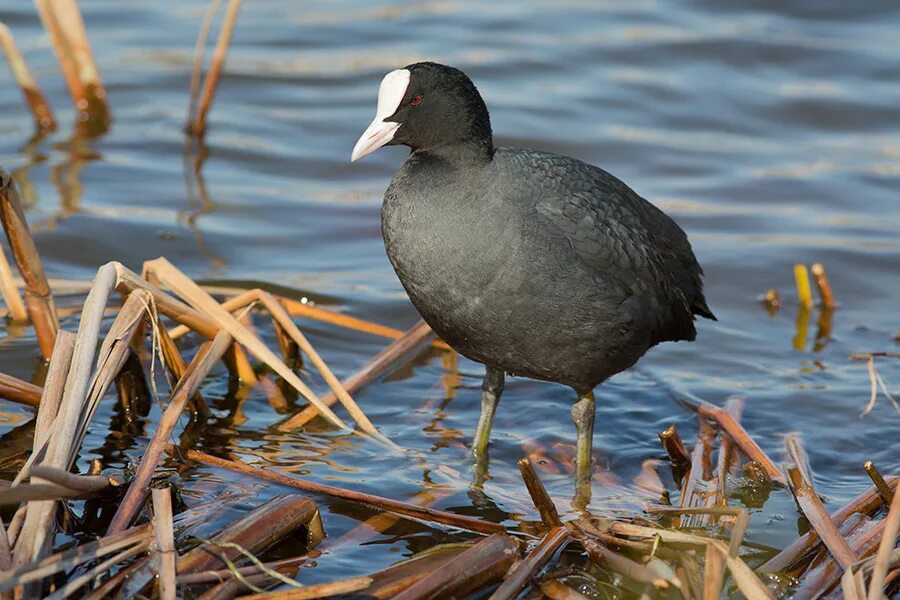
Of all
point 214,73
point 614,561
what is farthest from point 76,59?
point 614,561

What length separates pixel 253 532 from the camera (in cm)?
343

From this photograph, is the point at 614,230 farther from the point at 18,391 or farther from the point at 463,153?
the point at 18,391

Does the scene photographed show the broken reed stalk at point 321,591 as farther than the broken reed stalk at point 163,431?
No

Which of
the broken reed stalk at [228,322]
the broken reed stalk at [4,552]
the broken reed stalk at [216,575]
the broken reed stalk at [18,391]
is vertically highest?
the broken reed stalk at [228,322]

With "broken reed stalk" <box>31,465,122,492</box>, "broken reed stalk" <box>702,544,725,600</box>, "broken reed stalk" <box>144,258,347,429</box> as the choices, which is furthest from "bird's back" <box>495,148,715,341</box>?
"broken reed stalk" <box>31,465,122,492</box>

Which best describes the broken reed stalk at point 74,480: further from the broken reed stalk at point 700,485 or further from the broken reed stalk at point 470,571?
the broken reed stalk at point 700,485

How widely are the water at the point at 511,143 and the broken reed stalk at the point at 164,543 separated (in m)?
0.59

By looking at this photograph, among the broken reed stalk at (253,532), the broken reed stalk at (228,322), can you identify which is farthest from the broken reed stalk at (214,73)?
the broken reed stalk at (253,532)

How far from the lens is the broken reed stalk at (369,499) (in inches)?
148

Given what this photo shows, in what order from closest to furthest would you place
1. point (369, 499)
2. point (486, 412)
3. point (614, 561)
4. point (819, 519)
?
point (614, 561), point (819, 519), point (369, 499), point (486, 412)

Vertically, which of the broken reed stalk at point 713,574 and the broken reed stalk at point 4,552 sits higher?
the broken reed stalk at point 4,552

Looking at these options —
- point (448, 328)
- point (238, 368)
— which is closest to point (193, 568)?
point (448, 328)

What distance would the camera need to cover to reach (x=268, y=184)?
7789 mm

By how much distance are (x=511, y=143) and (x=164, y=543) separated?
5.76m
